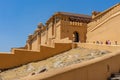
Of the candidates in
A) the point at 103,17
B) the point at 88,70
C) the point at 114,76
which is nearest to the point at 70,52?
→ the point at 103,17

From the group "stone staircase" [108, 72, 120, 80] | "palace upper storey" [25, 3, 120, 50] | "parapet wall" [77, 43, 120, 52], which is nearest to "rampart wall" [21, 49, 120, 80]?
"stone staircase" [108, 72, 120, 80]

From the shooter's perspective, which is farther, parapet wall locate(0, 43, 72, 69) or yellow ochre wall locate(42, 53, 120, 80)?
parapet wall locate(0, 43, 72, 69)

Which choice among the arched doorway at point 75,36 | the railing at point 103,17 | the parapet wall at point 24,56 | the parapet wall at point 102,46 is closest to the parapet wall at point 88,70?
the parapet wall at point 102,46

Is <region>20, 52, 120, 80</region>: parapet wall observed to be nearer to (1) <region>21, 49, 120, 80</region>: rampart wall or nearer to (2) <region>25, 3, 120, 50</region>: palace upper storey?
(1) <region>21, 49, 120, 80</region>: rampart wall

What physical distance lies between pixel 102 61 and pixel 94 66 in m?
0.47

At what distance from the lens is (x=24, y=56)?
1600cm

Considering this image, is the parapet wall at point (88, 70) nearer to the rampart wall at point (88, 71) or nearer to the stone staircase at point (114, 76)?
the rampart wall at point (88, 71)

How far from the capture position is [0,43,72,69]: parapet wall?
15.3 meters

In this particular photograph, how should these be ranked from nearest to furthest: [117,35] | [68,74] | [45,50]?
[68,74] < [45,50] < [117,35]

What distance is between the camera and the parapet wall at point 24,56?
15312 mm

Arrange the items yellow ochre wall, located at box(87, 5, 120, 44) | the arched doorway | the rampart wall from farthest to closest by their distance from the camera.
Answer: the arched doorway
yellow ochre wall, located at box(87, 5, 120, 44)
the rampart wall

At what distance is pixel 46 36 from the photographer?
3064 centimetres

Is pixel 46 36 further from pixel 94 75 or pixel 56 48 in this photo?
pixel 94 75

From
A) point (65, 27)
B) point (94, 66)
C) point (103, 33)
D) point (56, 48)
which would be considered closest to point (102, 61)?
point (94, 66)
